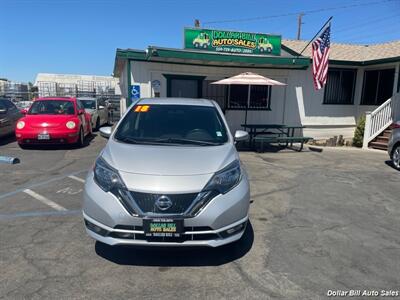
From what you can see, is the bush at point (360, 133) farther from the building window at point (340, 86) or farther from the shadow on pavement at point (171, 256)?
the shadow on pavement at point (171, 256)

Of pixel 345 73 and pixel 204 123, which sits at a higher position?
pixel 345 73

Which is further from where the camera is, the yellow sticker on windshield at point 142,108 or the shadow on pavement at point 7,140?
the shadow on pavement at point 7,140

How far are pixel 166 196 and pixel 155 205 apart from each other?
13 centimetres

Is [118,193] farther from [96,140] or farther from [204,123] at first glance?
[96,140]

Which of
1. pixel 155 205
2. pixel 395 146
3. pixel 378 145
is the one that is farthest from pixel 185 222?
pixel 378 145

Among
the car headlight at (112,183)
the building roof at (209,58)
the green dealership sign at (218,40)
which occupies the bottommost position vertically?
the car headlight at (112,183)

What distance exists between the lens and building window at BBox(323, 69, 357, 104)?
1390 centimetres

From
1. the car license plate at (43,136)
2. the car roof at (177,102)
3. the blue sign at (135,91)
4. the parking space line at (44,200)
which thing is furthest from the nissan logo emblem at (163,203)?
the blue sign at (135,91)

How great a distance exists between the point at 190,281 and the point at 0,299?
1.66 metres

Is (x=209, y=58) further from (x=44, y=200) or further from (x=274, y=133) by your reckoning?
(x=44, y=200)

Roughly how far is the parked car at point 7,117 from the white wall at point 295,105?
200 inches

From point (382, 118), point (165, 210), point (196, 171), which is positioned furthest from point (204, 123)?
point (382, 118)

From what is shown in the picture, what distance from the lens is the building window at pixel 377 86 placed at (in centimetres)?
1352

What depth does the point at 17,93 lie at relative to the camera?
29.9 meters
